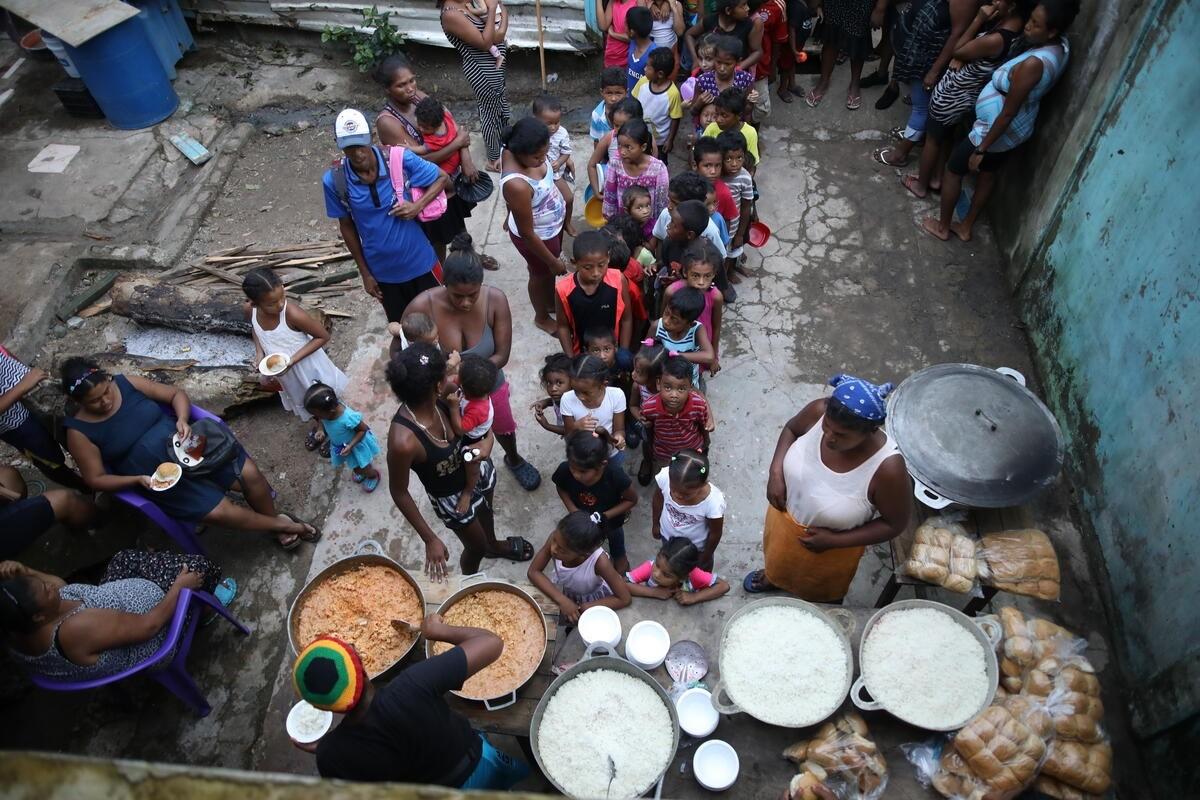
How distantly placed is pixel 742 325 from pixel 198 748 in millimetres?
4902

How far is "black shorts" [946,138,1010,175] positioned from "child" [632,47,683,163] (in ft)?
8.22

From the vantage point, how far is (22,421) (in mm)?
4617

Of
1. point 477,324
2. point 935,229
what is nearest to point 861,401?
point 477,324

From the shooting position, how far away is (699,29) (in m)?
7.41

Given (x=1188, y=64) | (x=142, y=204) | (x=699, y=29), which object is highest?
(x=1188, y=64)

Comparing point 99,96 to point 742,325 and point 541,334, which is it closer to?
point 541,334

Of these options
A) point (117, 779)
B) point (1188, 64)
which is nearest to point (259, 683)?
point (117, 779)

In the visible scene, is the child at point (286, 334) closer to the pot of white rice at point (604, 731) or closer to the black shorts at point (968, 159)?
the pot of white rice at point (604, 731)

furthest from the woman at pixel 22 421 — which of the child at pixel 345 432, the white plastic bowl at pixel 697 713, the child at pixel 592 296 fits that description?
the white plastic bowl at pixel 697 713

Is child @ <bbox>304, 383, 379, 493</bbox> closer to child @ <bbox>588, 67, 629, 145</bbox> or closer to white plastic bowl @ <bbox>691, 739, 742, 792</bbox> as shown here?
white plastic bowl @ <bbox>691, 739, 742, 792</bbox>

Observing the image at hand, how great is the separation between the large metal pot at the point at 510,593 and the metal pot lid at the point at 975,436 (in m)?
2.18

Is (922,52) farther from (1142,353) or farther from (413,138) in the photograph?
(413,138)

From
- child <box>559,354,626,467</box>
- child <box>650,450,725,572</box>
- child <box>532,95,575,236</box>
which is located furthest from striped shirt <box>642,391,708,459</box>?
child <box>532,95,575,236</box>

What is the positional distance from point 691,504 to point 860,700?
1.16 meters
